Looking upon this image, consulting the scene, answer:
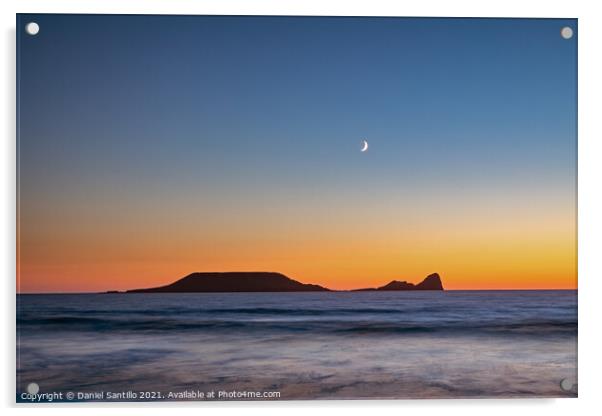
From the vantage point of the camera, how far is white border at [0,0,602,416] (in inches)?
170

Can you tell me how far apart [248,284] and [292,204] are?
43 cm

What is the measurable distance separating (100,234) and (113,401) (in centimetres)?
77

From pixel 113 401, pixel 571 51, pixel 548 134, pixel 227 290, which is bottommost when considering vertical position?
pixel 113 401

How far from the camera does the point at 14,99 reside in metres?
4.34

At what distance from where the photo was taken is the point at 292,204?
4555 millimetres

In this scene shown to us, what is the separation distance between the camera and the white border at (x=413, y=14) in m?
4.32

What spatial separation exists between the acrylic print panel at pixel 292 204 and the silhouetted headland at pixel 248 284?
0.04ft

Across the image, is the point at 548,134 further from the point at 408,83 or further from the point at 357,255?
the point at 357,255

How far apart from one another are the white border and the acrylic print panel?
46mm

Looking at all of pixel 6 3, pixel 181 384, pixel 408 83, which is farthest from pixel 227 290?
pixel 6 3

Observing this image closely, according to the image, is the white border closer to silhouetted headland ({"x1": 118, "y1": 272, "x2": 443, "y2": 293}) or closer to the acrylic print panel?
the acrylic print panel

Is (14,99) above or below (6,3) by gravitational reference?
below

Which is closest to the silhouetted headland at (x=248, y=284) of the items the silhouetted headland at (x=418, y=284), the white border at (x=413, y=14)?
the silhouetted headland at (x=418, y=284)

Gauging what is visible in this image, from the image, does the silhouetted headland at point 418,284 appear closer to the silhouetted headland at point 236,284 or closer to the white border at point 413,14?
the silhouetted headland at point 236,284
